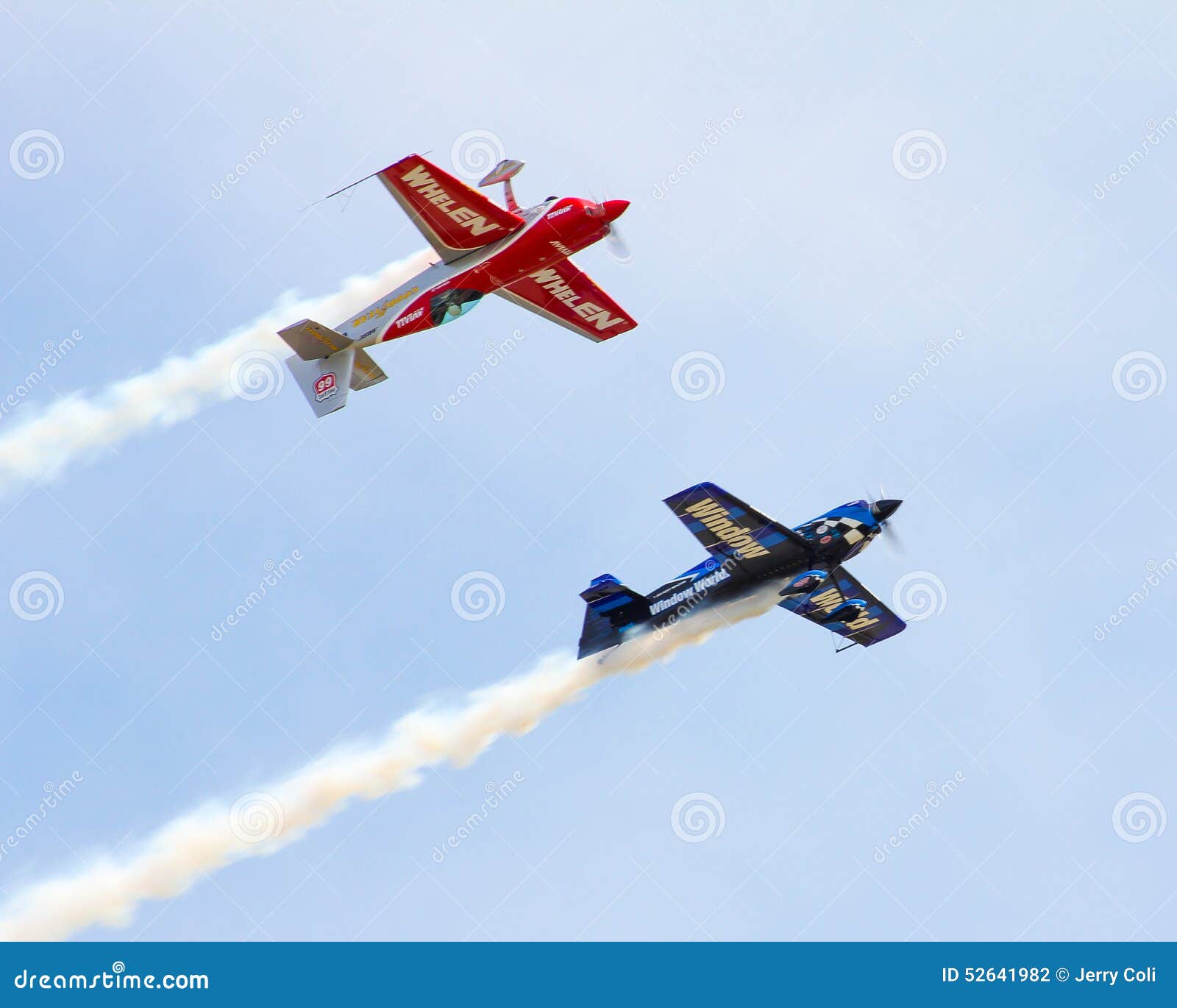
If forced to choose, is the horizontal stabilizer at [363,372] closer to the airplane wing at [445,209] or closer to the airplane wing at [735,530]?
the airplane wing at [445,209]

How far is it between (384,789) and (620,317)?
16.8 metres

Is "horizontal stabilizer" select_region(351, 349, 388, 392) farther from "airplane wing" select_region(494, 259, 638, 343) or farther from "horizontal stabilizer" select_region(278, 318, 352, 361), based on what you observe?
"airplane wing" select_region(494, 259, 638, 343)

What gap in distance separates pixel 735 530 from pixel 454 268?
11720 millimetres

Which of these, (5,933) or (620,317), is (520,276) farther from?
(5,933)

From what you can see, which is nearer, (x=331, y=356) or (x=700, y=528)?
(x=700, y=528)

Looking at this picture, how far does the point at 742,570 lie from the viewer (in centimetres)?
5956

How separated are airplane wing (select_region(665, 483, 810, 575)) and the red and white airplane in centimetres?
816

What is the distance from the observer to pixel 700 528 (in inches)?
2324

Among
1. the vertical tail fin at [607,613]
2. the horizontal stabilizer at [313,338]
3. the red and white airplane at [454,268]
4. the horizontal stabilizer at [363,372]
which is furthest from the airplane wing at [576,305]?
the vertical tail fin at [607,613]

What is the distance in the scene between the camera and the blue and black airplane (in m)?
58.7

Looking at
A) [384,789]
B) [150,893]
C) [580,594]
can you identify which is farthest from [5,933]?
[580,594]

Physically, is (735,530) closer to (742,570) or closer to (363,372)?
(742,570)

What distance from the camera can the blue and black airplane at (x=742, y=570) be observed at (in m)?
58.7

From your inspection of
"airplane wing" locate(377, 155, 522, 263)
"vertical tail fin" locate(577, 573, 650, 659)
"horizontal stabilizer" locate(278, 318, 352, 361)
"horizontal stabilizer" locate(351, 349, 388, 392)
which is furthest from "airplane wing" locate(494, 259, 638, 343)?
"vertical tail fin" locate(577, 573, 650, 659)
